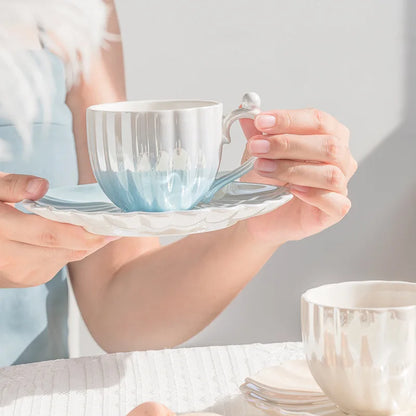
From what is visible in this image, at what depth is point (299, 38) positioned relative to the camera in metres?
1.62

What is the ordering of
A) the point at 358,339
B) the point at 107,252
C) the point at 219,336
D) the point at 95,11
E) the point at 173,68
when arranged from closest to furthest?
the point at 358,339 < the point at 107,252 < the point at 95,11 < the point at 173,68 < the point at 219,336

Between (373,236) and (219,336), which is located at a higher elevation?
(373,236)

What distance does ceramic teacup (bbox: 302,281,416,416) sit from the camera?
0.34 meters

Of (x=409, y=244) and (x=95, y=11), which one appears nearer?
(x=95, y=11)

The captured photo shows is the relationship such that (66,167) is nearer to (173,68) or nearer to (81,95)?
(81,95)

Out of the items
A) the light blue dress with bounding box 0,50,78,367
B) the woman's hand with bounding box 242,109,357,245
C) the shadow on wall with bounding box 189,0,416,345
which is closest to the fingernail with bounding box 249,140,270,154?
the woman's hand with bounding box 242,109,357,245

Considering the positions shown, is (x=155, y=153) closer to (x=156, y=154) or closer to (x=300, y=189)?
(x=156, y=154)

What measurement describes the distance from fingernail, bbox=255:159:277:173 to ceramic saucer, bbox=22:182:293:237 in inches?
1.3

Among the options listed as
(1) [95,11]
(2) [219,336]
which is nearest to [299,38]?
(1) [95,11]

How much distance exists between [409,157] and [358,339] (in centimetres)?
146

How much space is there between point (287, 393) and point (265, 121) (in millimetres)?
188

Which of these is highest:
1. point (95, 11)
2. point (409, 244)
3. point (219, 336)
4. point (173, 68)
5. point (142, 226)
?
point (95, 11)

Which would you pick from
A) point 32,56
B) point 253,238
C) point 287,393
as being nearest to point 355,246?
point 32,56

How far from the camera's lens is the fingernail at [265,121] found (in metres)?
0.47
